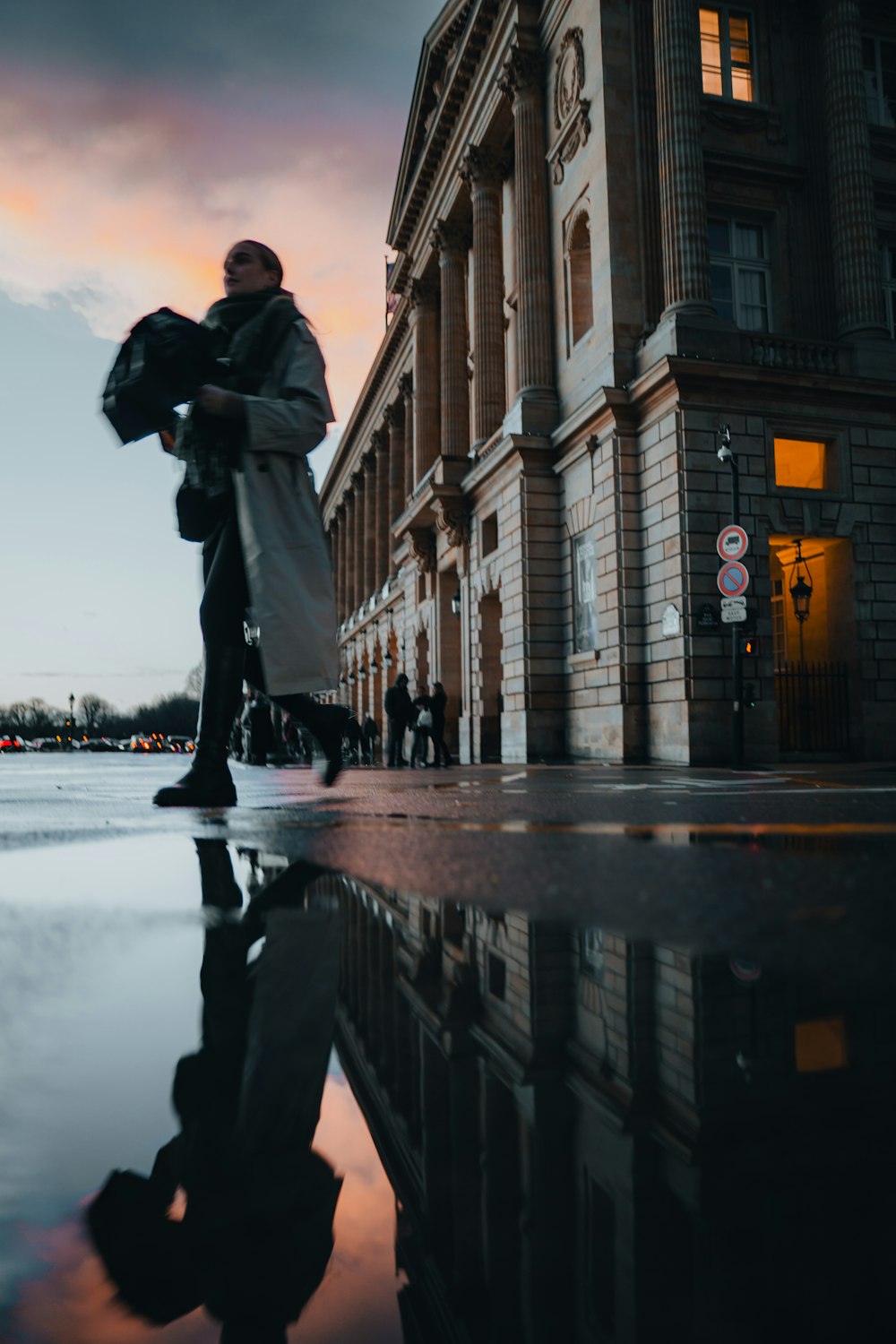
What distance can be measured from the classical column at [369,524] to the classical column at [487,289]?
77.4ft

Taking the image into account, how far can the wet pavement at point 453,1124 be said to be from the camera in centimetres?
54

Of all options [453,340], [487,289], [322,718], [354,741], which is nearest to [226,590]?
[322,718]

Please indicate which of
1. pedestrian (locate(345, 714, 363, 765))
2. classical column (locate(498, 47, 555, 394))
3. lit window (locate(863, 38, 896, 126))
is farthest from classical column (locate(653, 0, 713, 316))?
pedestrian (locate(345, 714, 363, 765))

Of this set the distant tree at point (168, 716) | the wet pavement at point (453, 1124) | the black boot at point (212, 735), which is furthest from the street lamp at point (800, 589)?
the distant tree at point (168, 716)

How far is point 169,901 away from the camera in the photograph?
197cm

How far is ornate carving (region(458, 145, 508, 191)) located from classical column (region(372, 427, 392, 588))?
2149cm

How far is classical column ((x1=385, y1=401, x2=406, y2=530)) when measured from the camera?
47.3m

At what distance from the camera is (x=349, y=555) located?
6469 cm

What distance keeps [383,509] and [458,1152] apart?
51.6m

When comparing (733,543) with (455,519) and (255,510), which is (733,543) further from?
(455,519)

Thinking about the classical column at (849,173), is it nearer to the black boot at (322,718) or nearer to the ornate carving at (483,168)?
the ornate carving at (483,168)

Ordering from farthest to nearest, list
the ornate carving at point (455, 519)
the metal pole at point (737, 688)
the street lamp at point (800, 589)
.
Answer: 1. the ornate carving at point (455, 519)
2. the street lamp at point (800, 589)
3. the metal pole at point (737, 688)

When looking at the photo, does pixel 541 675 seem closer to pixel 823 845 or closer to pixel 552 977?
pixel 823 845

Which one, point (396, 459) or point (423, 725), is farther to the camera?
point (396, 459)
